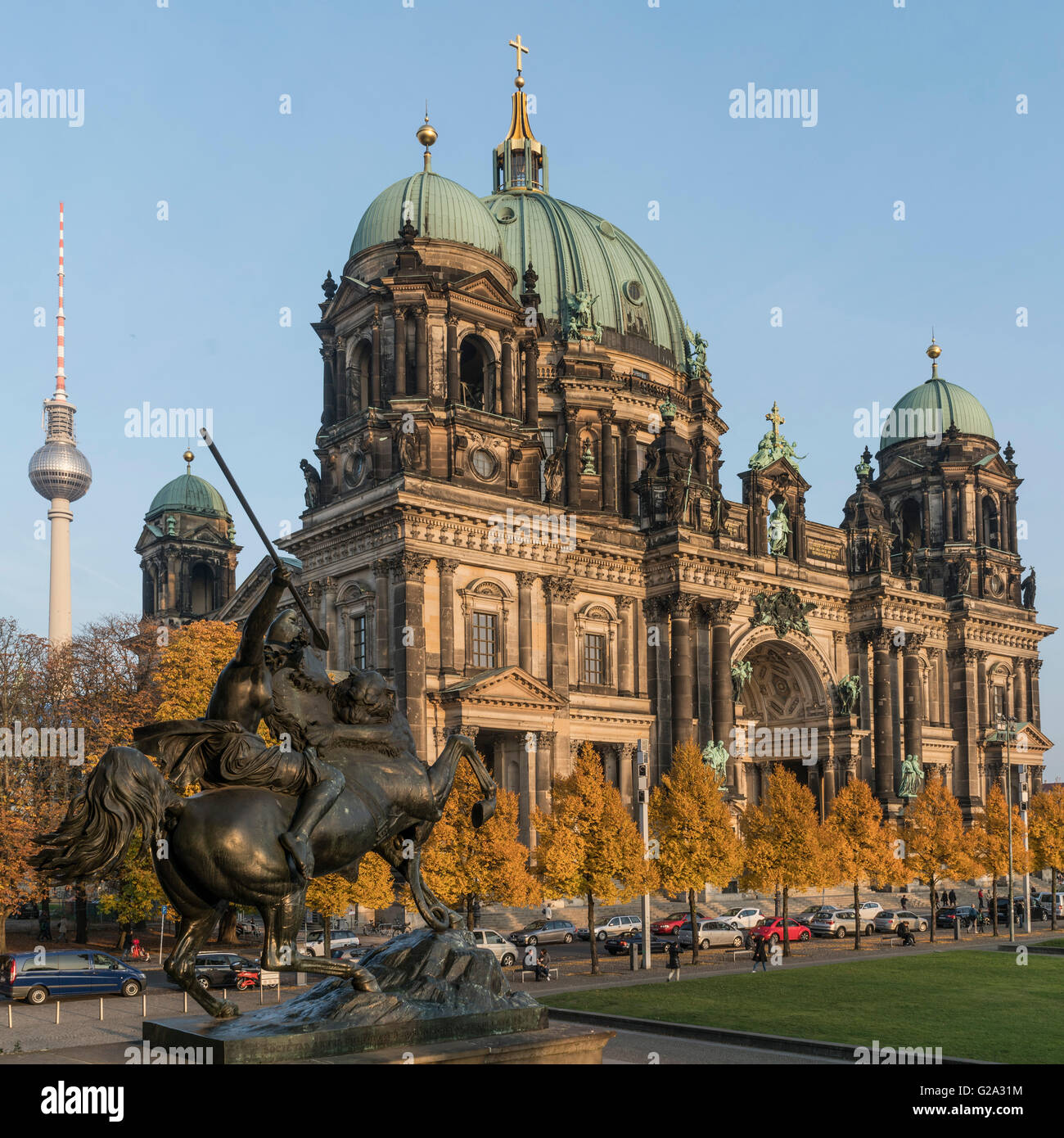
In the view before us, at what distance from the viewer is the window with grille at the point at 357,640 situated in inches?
2537

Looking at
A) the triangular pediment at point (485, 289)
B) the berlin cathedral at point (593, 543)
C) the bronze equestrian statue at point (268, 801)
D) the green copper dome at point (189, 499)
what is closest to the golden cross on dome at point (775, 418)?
the berlin cathedral at point (593, 543)

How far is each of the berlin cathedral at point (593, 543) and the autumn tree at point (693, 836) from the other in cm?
745

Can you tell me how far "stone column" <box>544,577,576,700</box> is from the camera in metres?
67.6

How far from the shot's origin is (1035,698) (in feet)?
336

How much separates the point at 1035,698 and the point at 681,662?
4378cm

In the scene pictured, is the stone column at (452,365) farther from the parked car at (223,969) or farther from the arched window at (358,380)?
the parked car at (223,969)

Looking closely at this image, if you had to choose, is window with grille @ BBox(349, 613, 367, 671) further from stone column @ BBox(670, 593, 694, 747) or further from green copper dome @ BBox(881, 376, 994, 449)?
green copper dome @ BBox(881, 376, 994, 449)

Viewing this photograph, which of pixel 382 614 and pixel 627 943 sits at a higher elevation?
pixel 382 614

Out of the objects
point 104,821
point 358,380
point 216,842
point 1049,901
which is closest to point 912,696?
point 1049,901

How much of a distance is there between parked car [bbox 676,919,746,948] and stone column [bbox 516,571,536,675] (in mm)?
15956

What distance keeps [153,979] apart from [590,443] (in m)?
48.0

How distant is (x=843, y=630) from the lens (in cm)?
8769

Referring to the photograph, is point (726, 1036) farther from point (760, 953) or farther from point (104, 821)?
point (104, 821)
